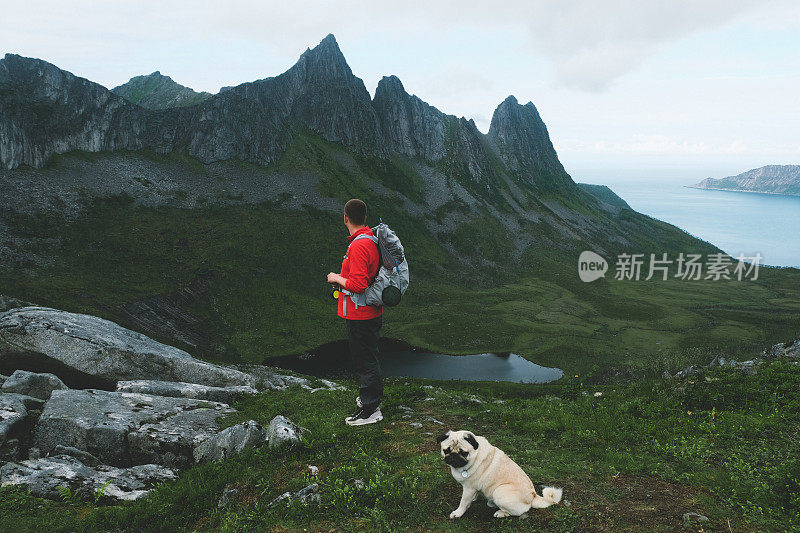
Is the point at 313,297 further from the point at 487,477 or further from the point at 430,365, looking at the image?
the point at 487,477

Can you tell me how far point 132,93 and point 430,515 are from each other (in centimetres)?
21302

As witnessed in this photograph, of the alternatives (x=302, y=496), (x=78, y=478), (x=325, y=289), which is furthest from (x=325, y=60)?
(x=302, y=496)

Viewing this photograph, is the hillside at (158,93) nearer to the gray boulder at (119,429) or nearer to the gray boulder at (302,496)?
the gray boulder at (119,429)

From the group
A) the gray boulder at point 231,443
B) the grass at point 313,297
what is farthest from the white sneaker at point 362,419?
the grass at point 313,297

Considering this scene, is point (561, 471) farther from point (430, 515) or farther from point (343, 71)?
point (343, 71)

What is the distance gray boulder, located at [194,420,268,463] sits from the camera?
32.4 feet

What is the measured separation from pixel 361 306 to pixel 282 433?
145 inches

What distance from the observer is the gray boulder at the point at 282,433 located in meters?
9.80

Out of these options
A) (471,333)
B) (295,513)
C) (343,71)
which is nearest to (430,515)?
(295,513)

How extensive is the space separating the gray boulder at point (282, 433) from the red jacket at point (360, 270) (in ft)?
10.2

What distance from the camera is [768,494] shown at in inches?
274

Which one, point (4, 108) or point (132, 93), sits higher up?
point (132, 93)

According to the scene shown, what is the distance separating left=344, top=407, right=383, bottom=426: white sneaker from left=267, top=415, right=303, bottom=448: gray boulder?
1601 mm

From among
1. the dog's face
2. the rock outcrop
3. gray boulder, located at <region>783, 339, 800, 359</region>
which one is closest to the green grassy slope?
gray boulder, located at <region>783, 339, 800, 359</region>
